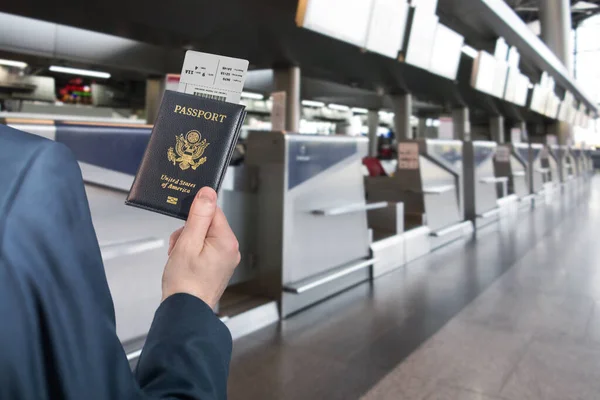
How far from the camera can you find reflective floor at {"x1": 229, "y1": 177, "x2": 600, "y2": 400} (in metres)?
2.28

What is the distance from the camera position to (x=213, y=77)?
74cm

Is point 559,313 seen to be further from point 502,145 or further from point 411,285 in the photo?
point 502,145

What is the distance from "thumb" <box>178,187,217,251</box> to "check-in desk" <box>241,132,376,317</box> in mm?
2570

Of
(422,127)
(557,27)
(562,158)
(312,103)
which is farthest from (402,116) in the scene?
(422,127)

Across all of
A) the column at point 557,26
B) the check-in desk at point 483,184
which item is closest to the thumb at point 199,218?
the check-in desk at point 483,184

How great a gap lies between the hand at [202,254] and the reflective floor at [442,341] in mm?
1715

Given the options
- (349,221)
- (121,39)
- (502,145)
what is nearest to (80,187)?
(349,221)

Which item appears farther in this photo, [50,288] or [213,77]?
[213,77]

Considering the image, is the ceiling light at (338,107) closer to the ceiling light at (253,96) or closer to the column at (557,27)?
the ceiling light at (253,96)

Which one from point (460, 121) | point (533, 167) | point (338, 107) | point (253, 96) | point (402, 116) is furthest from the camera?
point (338, 107)

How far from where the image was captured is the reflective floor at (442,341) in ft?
7.49

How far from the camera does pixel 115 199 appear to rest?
234 cm

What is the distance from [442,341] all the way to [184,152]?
260 centimetres

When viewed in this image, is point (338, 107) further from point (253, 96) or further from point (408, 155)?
point (408, 155)
